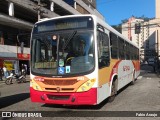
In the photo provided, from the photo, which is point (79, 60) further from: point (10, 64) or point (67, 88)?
point (10, 64)

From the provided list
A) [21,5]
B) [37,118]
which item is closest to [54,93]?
[37,118]

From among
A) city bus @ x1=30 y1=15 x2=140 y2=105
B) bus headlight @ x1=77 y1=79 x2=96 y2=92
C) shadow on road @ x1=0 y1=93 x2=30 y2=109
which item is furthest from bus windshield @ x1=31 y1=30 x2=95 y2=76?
shadow on road @ x1=0 y1=93 x2=30 y2=109

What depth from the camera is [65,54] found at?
866 cm

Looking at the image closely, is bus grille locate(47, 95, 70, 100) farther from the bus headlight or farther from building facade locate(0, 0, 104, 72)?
building facade locate(0, 0, 104, 72)

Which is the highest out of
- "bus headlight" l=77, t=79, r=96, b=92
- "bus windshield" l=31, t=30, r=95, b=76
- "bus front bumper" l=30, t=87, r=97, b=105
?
"bus windshield" l=31, t=30, r=95, b=76

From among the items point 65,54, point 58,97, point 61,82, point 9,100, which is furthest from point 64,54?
point 9,100

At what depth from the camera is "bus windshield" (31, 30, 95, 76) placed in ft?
27.8

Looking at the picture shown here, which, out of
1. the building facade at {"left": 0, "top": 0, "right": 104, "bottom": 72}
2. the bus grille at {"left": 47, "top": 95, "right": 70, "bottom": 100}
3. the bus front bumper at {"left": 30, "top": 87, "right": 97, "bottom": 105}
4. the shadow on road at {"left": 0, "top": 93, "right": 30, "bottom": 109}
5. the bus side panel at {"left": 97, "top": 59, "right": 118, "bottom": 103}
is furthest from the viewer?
the building facade at {"left": 0, "top": 0, "right": 104, "bottom": 72}

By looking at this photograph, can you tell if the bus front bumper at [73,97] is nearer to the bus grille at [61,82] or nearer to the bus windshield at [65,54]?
the bus grille at [61,82]

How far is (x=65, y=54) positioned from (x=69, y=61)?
26 cm

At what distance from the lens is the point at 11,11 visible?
1484 inches

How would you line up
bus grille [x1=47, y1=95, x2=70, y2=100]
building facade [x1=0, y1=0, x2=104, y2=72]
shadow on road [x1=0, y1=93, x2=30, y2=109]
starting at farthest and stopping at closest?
building facade [x1=0, y1=0, x2=104, y2=72] → shadow on road [x1=0, y1=93, x2=30, y2=109] → bus grille [x1=47, y1=95, x2=70, y2=100]

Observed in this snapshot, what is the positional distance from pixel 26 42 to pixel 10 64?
8.24m

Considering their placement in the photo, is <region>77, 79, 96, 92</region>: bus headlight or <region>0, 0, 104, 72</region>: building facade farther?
<region>0, 0, 104, 72</region>: building facade
